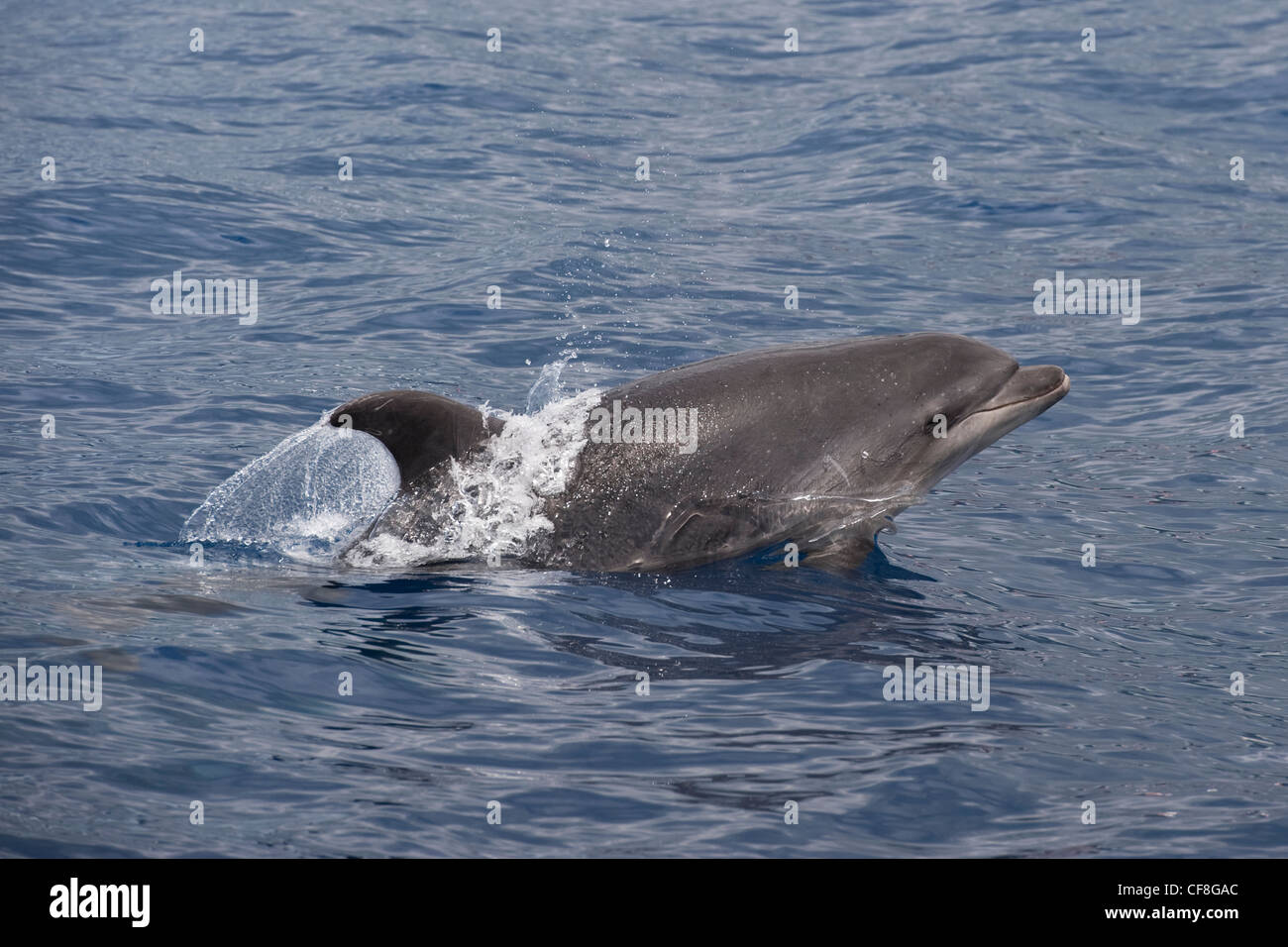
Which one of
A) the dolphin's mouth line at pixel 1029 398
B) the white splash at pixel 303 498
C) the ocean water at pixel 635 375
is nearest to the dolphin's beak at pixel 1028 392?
the dolphin's mouth line at pixel 1029 398

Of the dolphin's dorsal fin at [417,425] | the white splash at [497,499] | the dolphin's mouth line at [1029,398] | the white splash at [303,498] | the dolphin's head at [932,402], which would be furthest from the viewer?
the white splash at [303,498]

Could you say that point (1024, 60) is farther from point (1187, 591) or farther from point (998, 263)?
point (1187, 591)

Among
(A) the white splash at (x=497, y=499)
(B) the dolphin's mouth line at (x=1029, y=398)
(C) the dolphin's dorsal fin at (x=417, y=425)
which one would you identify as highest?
(B) the dolphin's mouth line at (x=1029, y=398)

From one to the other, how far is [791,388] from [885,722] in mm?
2850

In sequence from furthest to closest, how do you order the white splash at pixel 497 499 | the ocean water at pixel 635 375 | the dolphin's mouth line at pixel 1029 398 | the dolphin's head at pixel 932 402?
1. the dolphin's mouth line at pixel 1029 398
2. the dolphin's head at pixel 932 402
3. the white splash at pixel 497 499
4. the ocean water at pixel 635 375

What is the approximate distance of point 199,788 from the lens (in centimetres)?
672

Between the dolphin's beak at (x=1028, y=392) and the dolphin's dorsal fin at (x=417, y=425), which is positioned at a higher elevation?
the dolphin's beak at (x=1028, y=392)

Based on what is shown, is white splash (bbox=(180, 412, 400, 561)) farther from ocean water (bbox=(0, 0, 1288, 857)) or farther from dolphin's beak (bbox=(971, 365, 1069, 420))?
dolphin's beak (bbox=(971, 365, 1069, 420))

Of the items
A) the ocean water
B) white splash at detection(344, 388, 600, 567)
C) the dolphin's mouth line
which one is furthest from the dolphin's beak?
white splash at detection(344, 388, 600, 567)

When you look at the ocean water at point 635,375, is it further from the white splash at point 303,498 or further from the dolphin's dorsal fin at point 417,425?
the dolphin's dorsal fin at point 417,425

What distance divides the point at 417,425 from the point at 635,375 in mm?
5646

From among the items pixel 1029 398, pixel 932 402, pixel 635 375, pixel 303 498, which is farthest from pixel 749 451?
pixel 635 375

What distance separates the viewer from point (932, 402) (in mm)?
10203

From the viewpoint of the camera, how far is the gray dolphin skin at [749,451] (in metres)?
9.66
